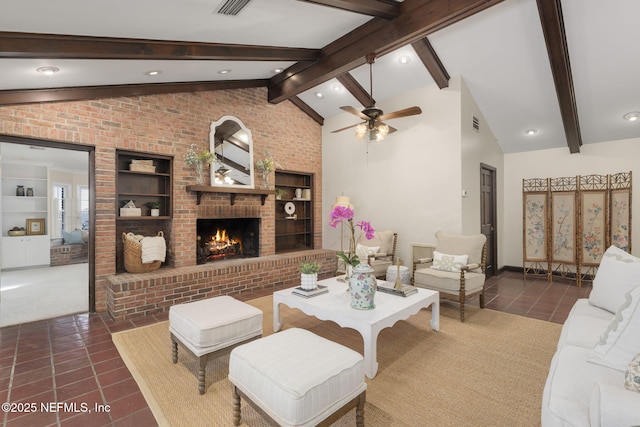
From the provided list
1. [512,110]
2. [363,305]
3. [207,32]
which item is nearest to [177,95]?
[207,32]

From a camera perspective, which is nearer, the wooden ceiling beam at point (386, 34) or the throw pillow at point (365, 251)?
the wooden ceiling beam at point (386, 34)

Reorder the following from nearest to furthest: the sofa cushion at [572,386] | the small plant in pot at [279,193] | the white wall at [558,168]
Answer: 1. the sofa cushion at [572,386]
2. the white wall at [558,168]
3. the small plant in pot at [279,193]

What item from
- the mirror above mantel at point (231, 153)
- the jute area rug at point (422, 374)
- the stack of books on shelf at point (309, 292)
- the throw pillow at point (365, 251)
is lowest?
the jute area rug at point (422, 374)

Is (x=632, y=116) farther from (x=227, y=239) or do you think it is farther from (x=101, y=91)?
(x=101, y=91)

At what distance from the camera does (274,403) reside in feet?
5.07

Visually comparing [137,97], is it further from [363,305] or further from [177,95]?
[363,305]

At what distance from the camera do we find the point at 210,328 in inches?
88.6

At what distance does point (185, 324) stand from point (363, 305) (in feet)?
4.73

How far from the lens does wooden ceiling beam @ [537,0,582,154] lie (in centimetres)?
319

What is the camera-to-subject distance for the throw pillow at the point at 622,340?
1.57m

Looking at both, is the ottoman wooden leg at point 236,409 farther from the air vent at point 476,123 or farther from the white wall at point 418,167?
the air vent at point 476,123

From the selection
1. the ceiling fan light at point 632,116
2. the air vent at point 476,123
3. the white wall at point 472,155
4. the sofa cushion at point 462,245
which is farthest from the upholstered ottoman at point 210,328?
the ceiling fan light at point 632,116

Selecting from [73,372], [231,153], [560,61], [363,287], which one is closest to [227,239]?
[231,153]

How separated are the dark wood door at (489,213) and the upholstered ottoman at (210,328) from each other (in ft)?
15.2
